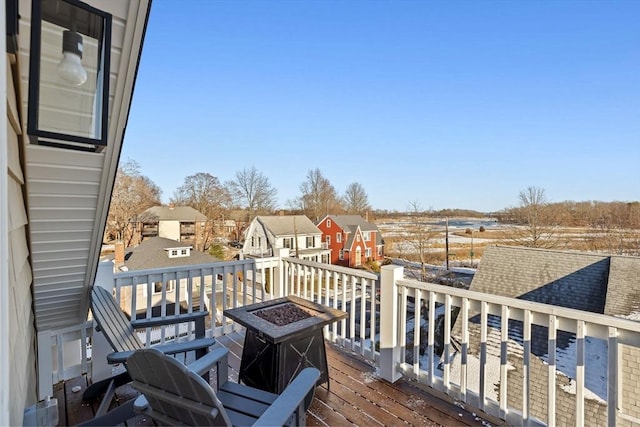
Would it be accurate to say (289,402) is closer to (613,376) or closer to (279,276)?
(613,376)

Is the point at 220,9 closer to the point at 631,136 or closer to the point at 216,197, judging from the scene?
the point at 631,136

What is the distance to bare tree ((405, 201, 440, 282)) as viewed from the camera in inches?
826

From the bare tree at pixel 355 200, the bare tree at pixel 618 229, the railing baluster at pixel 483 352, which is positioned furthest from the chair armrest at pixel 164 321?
the bare tree at pixel 355 200

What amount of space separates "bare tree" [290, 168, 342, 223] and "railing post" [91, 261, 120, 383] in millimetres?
27021

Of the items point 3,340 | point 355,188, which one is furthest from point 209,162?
point 3,340

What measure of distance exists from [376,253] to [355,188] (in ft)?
28.3

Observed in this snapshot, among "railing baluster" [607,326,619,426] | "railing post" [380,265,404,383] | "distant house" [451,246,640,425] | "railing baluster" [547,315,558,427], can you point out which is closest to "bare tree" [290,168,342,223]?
"distant house" [451,246,640,425]

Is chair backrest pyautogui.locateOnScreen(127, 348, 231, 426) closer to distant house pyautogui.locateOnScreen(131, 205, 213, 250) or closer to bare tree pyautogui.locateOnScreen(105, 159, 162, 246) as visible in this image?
bare tree pyautogui.locateOnScreen(105, 159, 162, 246)

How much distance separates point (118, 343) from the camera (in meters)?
2.24

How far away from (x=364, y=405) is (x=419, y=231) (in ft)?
64.2

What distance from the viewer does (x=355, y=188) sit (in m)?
33.2

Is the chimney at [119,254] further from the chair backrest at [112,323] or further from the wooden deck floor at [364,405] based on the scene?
the chair backrest at [112,323]

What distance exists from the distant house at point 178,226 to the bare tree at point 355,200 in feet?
43.7

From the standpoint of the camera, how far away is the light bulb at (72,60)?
1.28 m
